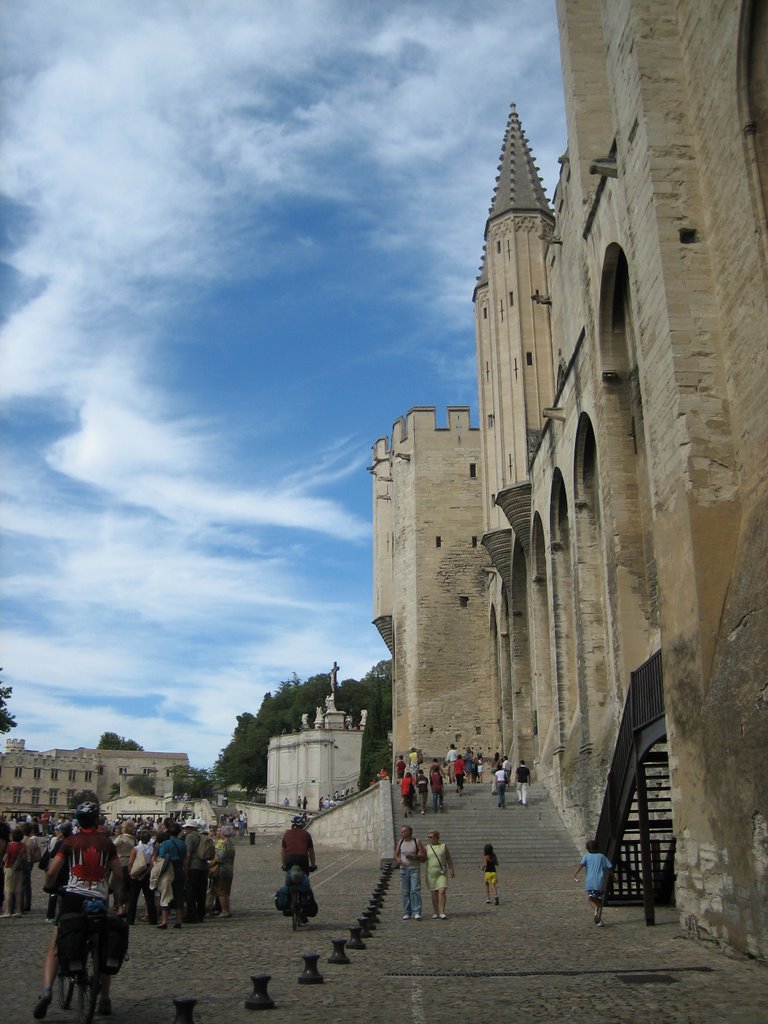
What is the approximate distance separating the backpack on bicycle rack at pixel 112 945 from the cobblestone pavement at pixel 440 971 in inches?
20.9

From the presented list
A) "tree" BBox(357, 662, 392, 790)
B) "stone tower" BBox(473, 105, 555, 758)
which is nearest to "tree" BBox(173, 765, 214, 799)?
"tree" BBox(357, 662, 392, 790)

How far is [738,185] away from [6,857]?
11947 mm

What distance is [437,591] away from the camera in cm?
4159

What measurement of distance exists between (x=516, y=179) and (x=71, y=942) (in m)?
35.7

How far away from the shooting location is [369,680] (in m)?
94.4

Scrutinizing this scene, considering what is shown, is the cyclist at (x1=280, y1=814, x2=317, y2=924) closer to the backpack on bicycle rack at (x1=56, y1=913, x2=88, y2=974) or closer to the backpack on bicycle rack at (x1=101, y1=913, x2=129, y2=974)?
the backpack on bicycle rack at (x1=101, y1=913, x2=129, y2=974)

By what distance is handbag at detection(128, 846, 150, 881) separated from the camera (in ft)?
41.2

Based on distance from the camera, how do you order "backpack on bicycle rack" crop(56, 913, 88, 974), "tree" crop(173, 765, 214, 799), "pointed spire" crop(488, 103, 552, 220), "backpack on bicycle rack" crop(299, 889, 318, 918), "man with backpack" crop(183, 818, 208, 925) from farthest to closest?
1. "tree" crop(173, 765, 214, 799)
2. "pointed spire" crop(488, 103, 552, 220)
3. "man with backpack" crop(183, 818, 208, 925)
4. "backpack on bicycle rack" crop(299, 889, 318, 918)
5. "backpack on bicycle rack" crop(56, 913, 88, 974)

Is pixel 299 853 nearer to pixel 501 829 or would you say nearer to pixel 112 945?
pixel 112 945

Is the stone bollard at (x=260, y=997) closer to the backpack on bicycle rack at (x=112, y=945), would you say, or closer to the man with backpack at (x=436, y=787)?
the backpack on bicycle rack at (x=112, y=945)

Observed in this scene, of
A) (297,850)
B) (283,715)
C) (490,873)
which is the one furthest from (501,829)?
(283,715)

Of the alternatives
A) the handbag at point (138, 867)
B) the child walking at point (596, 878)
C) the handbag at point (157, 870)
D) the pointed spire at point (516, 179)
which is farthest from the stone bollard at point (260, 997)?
the pointed spire at point (516, 179)

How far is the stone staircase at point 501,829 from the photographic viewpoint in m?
21.0

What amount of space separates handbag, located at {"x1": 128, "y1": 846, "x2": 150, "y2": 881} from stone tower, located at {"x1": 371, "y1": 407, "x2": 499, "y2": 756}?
91.0 feet
